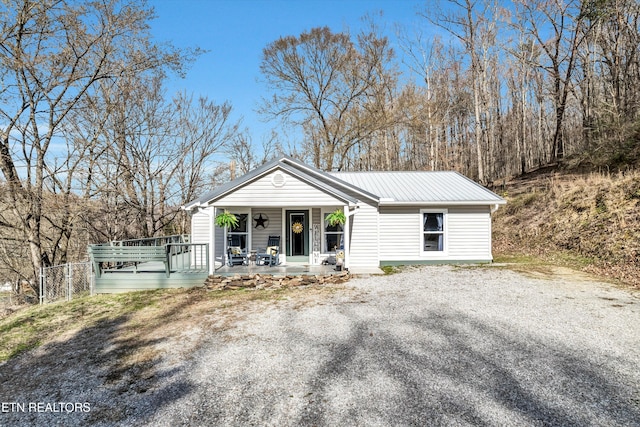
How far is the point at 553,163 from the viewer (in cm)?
2491

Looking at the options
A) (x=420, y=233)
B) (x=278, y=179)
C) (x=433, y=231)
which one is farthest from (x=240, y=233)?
(x=433, y=231)

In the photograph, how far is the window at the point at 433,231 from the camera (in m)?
12.9

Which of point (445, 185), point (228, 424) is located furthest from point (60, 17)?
point (445, 185)

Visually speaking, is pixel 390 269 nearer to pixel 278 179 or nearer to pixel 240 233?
pixel 278 179

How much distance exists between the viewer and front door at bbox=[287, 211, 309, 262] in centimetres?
1280

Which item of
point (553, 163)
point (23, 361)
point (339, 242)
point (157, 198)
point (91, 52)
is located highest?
point (91, 52)

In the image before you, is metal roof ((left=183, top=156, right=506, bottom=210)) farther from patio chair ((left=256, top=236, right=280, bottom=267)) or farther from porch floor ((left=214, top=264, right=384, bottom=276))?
patio chair ((left=256, top=236, right=280, bottom=267))

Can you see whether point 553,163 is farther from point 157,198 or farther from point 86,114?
point 86,114

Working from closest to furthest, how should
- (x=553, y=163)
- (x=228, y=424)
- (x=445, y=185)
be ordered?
(x=228, y=424), (x=445, y=185), (x=553, y=163)

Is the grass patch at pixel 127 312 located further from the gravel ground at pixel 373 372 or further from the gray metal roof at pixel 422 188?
the gray metal roof at pixel 422 188

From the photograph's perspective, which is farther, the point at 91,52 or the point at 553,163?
the point at 553,163

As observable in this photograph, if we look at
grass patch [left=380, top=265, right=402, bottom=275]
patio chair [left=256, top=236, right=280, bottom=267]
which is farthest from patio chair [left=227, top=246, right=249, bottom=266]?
grass patch [left=380, top=265, right=402, bottom=275]

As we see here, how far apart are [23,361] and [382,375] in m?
5.34

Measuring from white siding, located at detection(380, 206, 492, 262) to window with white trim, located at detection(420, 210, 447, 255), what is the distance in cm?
14
